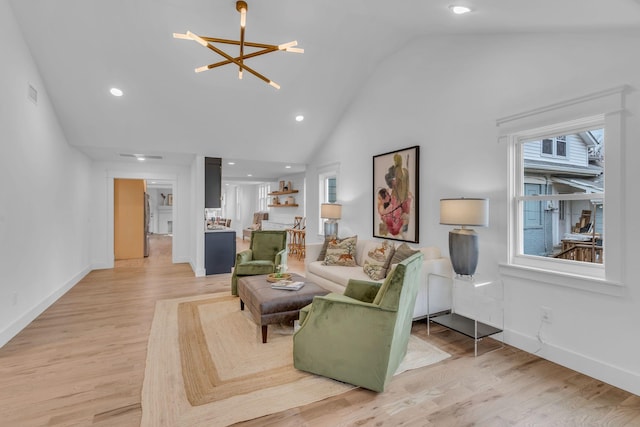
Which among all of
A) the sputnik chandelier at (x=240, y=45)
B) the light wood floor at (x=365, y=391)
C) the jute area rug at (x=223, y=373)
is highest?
the sputnik chandelier at (x=240, y=45)

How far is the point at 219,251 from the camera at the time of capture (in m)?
6.09

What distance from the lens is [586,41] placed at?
8.05 ft

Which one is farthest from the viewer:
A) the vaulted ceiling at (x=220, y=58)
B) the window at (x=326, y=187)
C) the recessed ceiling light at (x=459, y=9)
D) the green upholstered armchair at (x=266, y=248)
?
the window at (x=326, y=187)

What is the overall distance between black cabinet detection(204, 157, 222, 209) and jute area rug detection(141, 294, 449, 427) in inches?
110

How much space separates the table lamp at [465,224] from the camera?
9.59 ft

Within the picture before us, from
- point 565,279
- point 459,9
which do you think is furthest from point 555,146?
point 459,9

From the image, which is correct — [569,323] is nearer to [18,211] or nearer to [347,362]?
[347,362]

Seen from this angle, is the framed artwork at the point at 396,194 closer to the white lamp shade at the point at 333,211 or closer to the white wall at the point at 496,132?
the white wall at the point at 496,132

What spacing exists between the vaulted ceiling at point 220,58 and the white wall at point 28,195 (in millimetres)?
349

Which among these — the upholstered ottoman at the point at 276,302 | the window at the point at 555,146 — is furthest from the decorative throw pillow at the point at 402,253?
the window at the point at 555,146

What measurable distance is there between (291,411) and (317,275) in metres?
2.55

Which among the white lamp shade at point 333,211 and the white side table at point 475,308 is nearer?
the white side table at point 475,308

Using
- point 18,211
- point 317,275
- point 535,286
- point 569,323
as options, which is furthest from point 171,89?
point 569,323

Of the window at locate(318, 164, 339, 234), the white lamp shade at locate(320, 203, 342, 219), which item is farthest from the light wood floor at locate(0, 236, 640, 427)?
the window at locate(318, 164, 339, 234)
